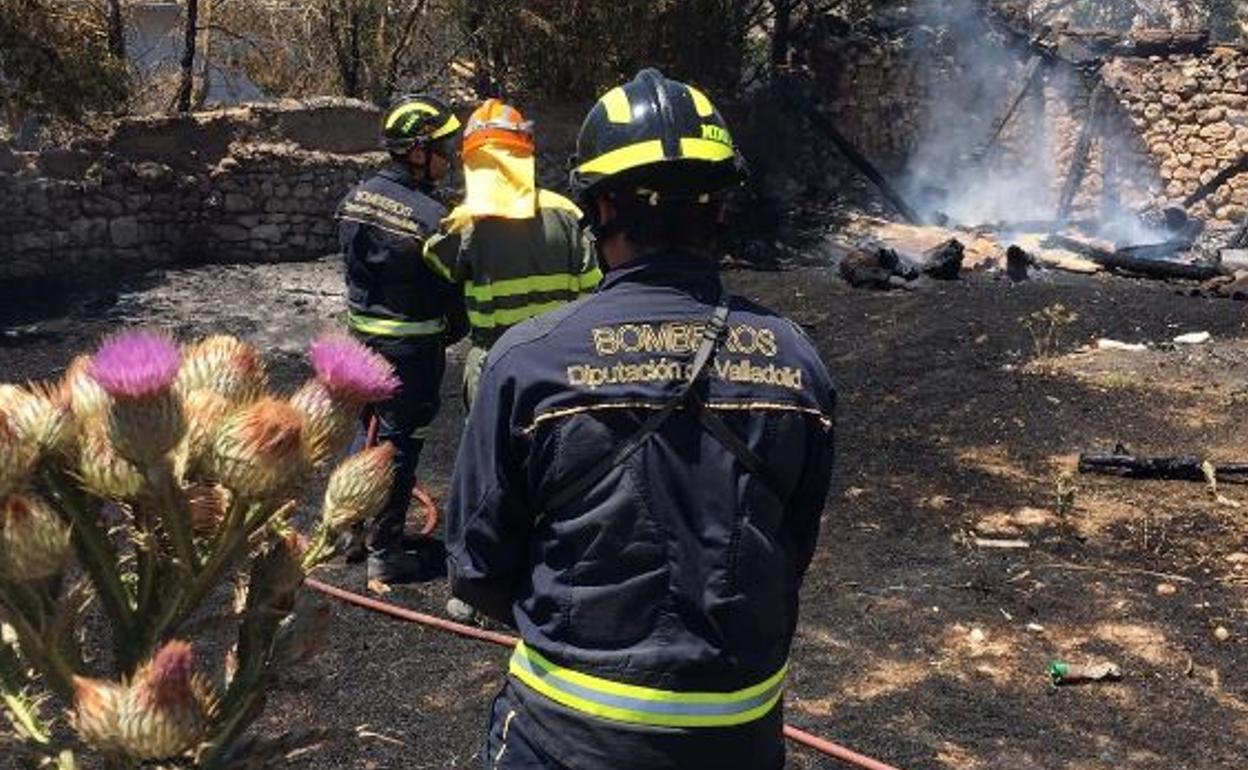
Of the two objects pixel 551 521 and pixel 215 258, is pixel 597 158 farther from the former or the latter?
pixel 215 258

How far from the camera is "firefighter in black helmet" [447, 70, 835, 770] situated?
2.14 meters

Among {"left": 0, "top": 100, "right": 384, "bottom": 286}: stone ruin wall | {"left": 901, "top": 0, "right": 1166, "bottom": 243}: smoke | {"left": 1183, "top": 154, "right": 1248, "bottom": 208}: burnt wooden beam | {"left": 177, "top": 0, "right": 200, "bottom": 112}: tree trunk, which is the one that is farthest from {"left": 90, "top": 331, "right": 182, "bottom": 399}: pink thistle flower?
{"left": 1183, "top": 154, "right": 1248, "bottom": 208}: burnt wooden beam

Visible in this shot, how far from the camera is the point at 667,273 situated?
221cm

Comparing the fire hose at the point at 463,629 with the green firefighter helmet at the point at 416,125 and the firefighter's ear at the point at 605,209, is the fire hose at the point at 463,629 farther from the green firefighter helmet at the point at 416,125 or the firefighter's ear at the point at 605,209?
the firefighter's ear at the point at 605,209

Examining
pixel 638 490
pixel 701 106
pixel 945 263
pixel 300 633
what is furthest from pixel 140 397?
pixel 945 263

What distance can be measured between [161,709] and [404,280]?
12.5 feet

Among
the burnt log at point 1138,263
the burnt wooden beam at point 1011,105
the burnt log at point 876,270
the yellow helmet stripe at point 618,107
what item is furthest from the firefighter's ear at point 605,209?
the burnt wooden beam at point 1011,105

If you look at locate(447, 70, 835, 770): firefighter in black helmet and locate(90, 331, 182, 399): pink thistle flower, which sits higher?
locate(90, 331, 182, 399): pink thistle flower

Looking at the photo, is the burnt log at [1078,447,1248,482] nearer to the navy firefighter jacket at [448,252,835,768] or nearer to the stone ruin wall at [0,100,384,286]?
the navy firefighter jacket at [448,252,835,768]

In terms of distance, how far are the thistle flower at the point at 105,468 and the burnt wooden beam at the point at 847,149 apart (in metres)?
16.1

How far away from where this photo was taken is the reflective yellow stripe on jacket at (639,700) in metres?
2.14

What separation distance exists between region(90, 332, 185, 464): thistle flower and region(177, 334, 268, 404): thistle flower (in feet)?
0.49

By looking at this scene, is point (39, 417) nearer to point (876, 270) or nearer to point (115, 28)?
point (876, 270)

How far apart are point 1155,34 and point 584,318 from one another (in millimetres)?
18225
